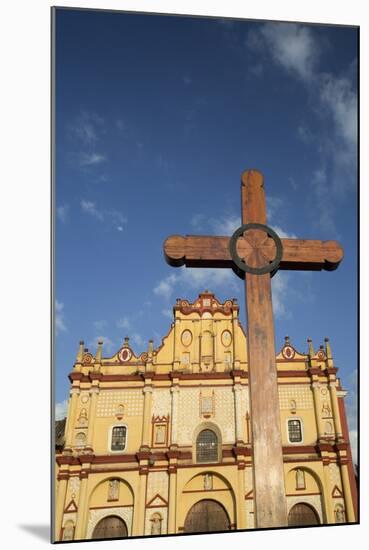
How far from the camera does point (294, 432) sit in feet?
46.8

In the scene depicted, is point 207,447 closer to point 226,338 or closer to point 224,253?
point 226,338

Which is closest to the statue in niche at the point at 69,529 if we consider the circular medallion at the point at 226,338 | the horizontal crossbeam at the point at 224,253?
the circular medallion at the point at 226,338

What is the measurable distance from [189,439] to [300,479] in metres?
3.21

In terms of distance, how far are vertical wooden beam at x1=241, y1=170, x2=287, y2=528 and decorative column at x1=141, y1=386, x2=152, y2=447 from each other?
36.0 ft

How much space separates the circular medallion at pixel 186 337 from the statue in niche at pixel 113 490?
4653 millimetres

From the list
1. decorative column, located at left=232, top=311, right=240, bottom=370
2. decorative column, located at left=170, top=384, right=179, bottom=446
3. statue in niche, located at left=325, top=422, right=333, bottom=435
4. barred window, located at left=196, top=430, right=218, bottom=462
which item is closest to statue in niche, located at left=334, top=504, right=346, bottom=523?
statue in niche, located at left=325, top=422, right=333, bottom=435

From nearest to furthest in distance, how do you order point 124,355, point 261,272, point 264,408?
point 264,408 → point 261,272 → point 124,355

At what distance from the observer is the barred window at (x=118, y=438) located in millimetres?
13609

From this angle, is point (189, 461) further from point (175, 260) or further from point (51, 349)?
point (175, 260)

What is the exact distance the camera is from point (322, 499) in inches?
516

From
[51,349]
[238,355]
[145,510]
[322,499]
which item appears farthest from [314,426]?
[51,349]

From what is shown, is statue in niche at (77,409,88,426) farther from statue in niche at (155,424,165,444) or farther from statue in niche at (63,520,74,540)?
statue in niche at (63,520,74,540)

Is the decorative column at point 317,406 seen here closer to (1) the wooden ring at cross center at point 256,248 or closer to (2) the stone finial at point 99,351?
(2) the stone finial at point 99,351

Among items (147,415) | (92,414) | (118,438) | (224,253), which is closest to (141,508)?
(118,438)
